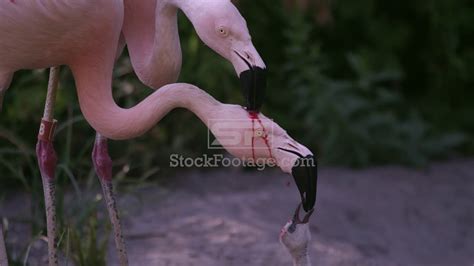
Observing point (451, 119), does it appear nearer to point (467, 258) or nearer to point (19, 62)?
point (467, 258)

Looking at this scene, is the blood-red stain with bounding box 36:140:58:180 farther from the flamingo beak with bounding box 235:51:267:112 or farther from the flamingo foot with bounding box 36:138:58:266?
the flamingo beak with bounding box 235:51:267:112

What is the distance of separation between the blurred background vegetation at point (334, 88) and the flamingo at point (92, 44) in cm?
171

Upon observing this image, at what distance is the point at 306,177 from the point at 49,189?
3.34 ft

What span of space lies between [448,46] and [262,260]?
282 cm

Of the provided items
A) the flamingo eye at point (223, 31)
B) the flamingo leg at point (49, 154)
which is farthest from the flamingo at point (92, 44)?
the flamingo leg at point (49, 154)

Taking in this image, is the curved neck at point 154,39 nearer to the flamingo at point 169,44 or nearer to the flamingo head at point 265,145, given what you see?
the flamingo at point 169,44

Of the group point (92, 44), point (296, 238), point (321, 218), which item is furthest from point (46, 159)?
point (321, 218)

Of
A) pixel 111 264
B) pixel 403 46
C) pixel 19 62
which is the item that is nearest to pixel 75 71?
pixel 19 62

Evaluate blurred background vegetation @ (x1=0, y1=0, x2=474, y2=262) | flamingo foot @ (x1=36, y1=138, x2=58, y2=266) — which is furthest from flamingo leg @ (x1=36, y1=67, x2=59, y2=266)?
blurred background vegetation @ (x1=0, y1=0, x2=474, y2=262)

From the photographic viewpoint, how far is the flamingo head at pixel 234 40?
202 cm

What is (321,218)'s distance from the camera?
158 inches

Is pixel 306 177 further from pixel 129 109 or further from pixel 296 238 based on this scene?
pixel 129 109

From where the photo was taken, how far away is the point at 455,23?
17.7ft

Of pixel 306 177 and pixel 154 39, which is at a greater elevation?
pixel 154 39
